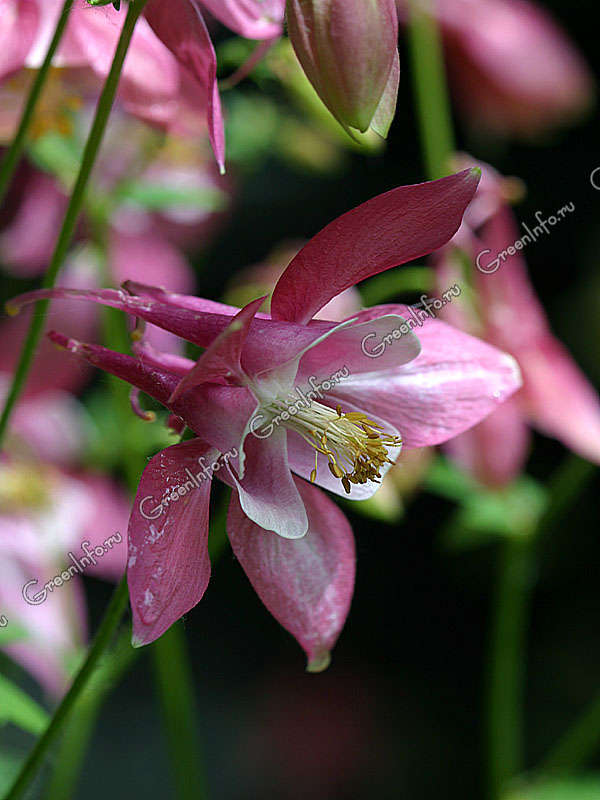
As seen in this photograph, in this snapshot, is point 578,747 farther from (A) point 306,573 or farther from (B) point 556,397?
(A) point 306,573

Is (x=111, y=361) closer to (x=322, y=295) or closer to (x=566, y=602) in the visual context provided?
(x=322, y=295)

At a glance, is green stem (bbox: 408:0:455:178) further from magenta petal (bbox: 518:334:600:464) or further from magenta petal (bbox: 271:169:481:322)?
magenta petal (bbox: 271:169:481:322)

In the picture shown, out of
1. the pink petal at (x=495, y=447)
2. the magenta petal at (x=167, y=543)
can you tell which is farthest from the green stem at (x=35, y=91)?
the pink petal at (x=495, y=447)

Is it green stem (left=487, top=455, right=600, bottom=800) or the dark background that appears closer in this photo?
green stem (left=487, top=455, right=600, bottom=800)

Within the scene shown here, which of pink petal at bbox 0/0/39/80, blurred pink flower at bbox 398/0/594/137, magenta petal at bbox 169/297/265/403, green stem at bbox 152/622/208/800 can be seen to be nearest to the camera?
magenta petal at bbox 169/297/265/403

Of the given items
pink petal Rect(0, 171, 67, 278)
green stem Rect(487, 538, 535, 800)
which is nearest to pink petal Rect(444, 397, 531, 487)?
green stem Rect(487, 538, 535, 800)

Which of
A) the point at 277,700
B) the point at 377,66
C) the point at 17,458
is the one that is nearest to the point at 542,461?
the point at 277,700

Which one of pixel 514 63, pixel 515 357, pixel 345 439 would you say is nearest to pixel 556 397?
pixel 515 357
